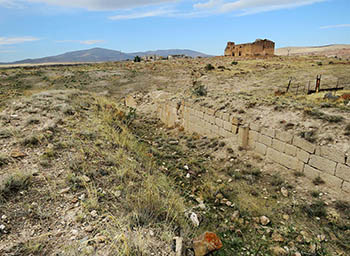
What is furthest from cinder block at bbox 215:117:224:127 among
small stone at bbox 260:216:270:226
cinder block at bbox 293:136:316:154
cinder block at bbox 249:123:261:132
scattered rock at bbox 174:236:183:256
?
scattered rock at bbox 174:236:183:256

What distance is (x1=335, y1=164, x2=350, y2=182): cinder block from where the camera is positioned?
14.7 ft

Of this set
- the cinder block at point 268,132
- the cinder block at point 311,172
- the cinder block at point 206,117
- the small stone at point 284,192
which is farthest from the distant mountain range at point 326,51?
the small stone at point 284,192

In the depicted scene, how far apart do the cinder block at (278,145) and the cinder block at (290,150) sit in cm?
11

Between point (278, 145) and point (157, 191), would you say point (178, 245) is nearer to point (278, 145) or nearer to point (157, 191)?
point (157, 191)

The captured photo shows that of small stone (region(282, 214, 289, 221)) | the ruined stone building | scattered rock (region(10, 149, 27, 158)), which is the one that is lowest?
small stone (region(282, 214, 289, 221))

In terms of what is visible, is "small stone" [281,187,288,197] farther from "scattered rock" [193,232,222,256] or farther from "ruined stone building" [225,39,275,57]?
"ruined stone building" [225,39,275,57]

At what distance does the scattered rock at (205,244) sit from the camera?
115 inches

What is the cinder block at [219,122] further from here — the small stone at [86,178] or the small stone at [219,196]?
the small stone at [86,178]

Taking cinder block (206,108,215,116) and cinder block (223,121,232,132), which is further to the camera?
A: cinder block (206,108,215,116)

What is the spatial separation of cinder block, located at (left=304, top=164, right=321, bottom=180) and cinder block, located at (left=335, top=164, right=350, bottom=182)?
16.4 inches

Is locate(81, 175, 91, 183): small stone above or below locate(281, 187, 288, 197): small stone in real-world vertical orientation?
above

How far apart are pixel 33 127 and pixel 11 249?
4.71m

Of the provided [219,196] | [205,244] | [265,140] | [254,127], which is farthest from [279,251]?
[254,127]

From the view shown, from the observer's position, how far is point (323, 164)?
4906 millimetres
